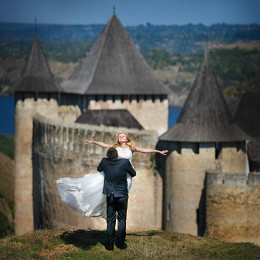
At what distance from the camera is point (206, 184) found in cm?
1752

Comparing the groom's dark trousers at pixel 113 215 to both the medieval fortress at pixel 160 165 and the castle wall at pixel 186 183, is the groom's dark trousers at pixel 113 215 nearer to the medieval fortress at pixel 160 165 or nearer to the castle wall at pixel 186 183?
the medieval fortress at pixel 160 165

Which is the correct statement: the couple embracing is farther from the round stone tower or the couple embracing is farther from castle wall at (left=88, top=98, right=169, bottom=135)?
castle wall at (left=88, top=98, right=169, bottom=135)

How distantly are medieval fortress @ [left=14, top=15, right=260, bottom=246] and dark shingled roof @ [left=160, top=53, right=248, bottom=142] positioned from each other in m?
0.03

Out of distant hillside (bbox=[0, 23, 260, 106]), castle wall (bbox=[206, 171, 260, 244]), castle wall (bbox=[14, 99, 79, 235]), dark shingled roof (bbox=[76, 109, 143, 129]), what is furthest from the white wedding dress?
distant hillside (bbox=[0, 23, 260, 106])

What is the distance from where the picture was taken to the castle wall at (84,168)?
1909 centimetres

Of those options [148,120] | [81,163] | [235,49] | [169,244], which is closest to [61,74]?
[235,49]

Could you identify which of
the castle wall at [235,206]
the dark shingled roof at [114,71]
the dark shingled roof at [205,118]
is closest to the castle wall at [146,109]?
the dark shingled roof at [114,71]

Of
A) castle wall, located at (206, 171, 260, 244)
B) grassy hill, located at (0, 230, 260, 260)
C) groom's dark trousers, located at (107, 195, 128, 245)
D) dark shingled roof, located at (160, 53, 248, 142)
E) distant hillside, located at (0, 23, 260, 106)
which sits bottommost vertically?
castle wall, located at (206, 171, 260, 244)

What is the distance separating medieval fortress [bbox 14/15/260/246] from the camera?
1722 cm

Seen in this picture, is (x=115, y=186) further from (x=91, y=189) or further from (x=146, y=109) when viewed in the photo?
(x=146, y=109)

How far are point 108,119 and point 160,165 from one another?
17.2 feet

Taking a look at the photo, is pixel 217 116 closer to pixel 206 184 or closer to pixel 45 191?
pixel 206 184

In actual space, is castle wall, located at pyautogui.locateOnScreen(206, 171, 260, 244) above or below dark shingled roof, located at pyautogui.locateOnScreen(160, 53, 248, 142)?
below

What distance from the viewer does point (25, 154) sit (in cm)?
2461
